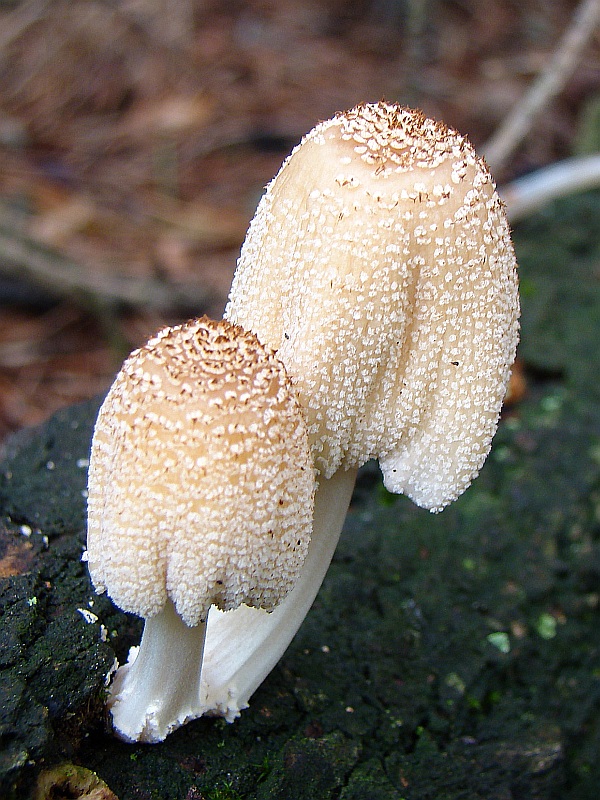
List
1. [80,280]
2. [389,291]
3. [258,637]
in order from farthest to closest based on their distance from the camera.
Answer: [80,280], [258,637], [389,291]

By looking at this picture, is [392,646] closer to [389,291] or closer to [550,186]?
[389,291]

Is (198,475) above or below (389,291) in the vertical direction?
below

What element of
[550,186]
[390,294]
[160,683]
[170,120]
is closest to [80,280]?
[170,120]

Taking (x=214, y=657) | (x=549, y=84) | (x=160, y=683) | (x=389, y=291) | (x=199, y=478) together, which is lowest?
(x=549, y=84)

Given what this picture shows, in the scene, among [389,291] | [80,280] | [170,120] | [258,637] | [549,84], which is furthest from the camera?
[170,120]

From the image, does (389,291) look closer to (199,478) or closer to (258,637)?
(199,478)

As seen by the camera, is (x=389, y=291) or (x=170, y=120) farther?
(x=170, y=120)

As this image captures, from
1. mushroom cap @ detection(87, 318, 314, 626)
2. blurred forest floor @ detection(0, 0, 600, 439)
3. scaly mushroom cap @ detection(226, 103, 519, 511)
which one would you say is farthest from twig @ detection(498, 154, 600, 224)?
mushroom cap @ detection(87, 318, 314, 626)

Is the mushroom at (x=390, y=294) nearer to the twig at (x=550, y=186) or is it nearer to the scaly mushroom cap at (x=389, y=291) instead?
the scaly mushroom cap at (x=389, y=291)
